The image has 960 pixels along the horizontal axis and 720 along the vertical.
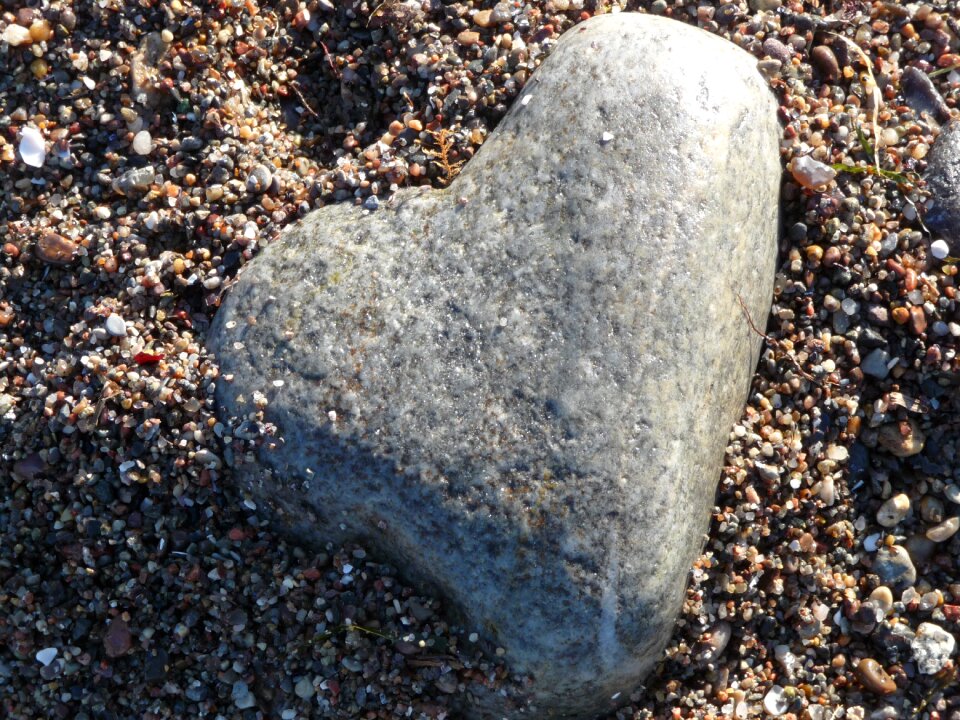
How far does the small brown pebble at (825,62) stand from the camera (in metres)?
3.79

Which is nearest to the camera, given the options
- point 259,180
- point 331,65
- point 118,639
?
point 118,639

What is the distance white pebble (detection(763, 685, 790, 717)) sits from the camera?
3350mm

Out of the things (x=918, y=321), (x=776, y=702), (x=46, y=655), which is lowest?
(x=776, y=702)

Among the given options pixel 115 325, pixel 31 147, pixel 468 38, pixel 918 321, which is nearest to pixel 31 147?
pixel 31 147

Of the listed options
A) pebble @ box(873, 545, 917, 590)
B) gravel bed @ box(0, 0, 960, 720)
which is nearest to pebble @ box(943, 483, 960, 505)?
gravel bed @ box(0, 0, 960, 720)

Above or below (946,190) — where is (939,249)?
below

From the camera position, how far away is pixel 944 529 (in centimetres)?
352

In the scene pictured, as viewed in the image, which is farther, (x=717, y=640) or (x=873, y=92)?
(x=873, y=92)

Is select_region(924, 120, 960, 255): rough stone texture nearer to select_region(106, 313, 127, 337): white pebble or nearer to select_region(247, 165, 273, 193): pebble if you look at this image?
select_region(247, 165, 273, 193): pebble

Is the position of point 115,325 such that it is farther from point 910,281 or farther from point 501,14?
point 910,281

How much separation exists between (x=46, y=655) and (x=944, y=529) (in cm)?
334

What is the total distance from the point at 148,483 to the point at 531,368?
1415mm

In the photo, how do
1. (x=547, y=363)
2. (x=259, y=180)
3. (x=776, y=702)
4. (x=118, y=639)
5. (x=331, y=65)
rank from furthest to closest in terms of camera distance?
(x=331, y=65) < (x=259, y=180) < (x=776, y=702) < (x=118, y=639) < (x=547, y=363)

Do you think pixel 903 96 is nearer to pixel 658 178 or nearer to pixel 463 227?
pixel 658 178
